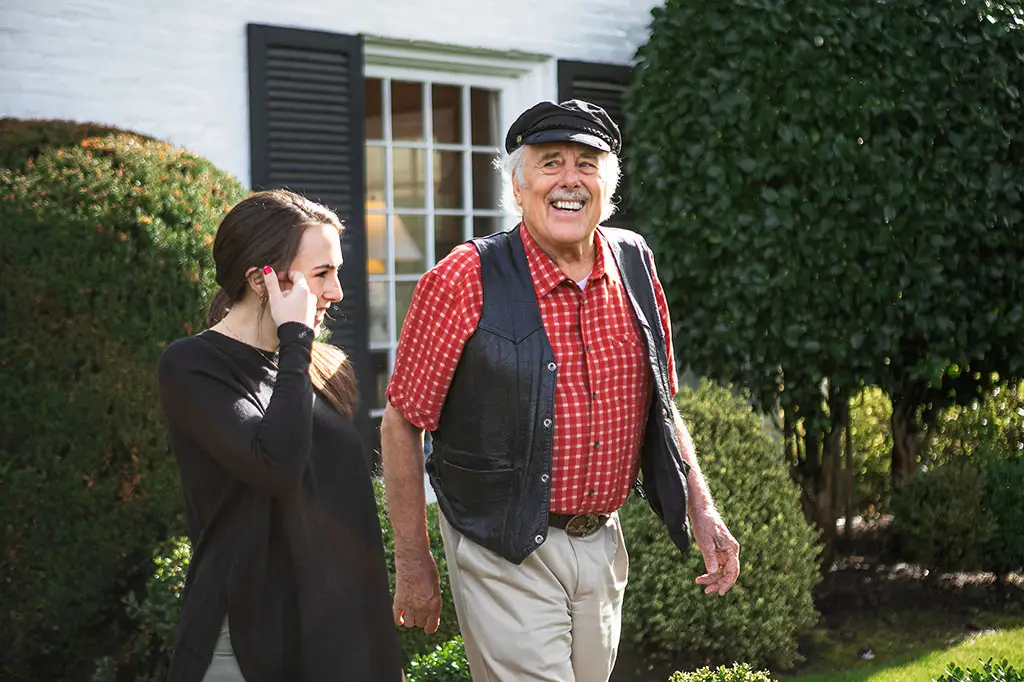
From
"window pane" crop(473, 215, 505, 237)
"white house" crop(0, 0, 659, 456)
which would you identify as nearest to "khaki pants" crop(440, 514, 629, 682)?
"white house" crop(0, 0, 659, 456)

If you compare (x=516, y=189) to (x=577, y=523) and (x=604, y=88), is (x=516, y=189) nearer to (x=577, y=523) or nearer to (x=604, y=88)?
(x=577, y=523)

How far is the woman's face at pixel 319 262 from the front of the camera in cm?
286

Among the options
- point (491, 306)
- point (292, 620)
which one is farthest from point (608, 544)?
point (292, 620)

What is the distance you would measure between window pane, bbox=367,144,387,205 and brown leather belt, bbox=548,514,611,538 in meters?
3.77

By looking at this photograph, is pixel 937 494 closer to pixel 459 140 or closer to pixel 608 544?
pixel 459 140

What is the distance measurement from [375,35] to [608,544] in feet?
12.8

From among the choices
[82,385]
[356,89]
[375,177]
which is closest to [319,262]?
[82,385]

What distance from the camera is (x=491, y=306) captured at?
3.23 meters

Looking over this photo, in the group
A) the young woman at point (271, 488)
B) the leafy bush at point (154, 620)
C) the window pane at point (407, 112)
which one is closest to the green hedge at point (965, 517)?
the window pane at point (407, 112)

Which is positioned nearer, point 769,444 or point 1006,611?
point 769,444

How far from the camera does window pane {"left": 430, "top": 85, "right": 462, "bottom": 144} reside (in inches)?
276

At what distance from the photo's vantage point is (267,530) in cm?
264

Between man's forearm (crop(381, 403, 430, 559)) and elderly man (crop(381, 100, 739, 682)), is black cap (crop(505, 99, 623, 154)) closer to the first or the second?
elderly man (crop(381, 100, 739, 682))

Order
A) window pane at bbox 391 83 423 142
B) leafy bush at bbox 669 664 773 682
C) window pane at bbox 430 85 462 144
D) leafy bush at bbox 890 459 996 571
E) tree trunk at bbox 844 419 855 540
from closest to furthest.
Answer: leafy bush at bbox 669 664 773 682 < leafy bush at bbox 890 459 996 571 < window pane at bbox 391 83 423 142 < window pane at bbox 430 85 462 144 < tree trunk at bbox 844 419 855 540
